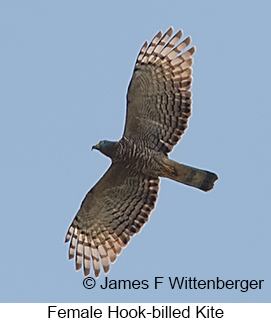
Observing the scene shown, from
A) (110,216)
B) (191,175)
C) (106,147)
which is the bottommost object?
(110,216)

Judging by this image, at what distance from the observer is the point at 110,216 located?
61.2 ft

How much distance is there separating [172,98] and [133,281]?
9.00ft

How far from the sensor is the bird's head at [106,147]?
18.0 m

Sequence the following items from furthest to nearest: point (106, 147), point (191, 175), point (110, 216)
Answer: point (110, 216)
point (106, 147)
point (191, 175)

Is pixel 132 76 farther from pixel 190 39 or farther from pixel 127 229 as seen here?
pixel 127 229

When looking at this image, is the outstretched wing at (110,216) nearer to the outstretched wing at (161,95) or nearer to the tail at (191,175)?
the tail at (191,175)

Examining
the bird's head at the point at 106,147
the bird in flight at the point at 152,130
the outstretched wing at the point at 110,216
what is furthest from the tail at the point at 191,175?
the bird's head at the point at 106,147

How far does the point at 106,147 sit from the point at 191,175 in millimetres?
1322

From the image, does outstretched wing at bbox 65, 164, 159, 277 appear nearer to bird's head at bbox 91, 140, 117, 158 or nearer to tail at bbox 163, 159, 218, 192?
bird's head at bbox 91, 140, 117, 158

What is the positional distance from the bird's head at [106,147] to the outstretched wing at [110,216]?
0.26 metres

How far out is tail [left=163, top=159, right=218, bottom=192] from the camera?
17.8m

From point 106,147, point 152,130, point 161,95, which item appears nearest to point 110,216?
point 106,147

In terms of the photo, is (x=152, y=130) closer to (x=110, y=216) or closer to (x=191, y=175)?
(x=191, y=175)

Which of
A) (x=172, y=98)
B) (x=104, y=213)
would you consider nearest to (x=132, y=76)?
(x=172, y=98)
